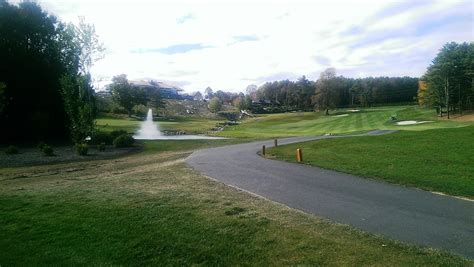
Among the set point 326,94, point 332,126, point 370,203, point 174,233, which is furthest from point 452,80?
point 174,233

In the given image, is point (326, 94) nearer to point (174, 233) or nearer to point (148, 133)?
point (148, 133)

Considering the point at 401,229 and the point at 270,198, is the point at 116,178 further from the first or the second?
the point at 401,229

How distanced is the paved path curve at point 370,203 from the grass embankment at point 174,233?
0.74m

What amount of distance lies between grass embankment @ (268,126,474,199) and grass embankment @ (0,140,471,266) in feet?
19.4

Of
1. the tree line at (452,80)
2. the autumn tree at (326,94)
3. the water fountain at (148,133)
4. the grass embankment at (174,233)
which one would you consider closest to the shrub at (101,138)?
the water fountain at (148,133)

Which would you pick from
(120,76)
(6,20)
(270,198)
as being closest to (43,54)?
(6,20)

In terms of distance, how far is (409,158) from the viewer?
57.7 ft

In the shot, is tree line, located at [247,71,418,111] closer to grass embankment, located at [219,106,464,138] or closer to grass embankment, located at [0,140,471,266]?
grass embankment, located at [219,106,464,138]

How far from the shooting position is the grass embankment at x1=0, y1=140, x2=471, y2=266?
7.08m

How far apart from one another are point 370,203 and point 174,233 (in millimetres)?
5625

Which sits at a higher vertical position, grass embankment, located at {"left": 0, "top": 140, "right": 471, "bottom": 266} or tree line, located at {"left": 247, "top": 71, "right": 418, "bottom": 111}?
tree line, located at {"left": 247, "top": 71, "right": 418, "bottom": 111}

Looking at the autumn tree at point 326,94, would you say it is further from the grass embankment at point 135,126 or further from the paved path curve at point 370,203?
the paved path curve at point 370,203

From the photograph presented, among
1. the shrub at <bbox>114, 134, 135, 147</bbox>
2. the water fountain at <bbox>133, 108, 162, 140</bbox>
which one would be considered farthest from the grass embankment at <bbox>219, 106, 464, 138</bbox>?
the shrub at <bbox>114, 134, 135, 147</bbox>

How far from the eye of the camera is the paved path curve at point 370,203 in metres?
8.20
